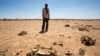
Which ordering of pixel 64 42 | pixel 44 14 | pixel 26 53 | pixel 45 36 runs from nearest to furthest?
1. pixel 26 53
2. pixel 64 42
3. pixel 45 36
4. pixel 44 14

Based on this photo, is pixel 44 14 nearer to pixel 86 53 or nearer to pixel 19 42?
pixel 19 42

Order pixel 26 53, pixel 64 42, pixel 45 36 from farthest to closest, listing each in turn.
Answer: pixel 45 36
pixel 64 42
pixel 26 53

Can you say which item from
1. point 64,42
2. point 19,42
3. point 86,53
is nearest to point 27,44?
point 19,42

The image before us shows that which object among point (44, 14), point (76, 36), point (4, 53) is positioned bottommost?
point (4, 53)

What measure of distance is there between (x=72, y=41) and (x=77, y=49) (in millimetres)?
875

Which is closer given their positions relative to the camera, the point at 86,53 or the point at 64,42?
the point at 86,53

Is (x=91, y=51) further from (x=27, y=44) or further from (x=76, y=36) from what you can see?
(x=27, y=44)

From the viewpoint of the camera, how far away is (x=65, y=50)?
6.82 m

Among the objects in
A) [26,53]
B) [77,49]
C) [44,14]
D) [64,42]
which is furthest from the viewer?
[44,14]

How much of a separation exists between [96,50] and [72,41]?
125cm

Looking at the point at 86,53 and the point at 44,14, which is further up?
the point at 44,14

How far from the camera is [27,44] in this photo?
730 centimetres

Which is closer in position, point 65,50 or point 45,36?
point 65,50

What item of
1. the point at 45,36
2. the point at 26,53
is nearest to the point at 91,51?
the point at 45,36
